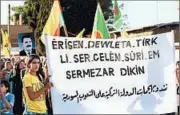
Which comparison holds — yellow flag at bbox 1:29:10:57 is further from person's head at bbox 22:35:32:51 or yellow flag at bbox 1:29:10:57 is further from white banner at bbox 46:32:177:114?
white banner at bbox 46:32:177:114

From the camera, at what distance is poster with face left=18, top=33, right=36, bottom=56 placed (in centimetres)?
1164

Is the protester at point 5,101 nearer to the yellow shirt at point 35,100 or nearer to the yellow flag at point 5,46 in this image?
the yellow shirt at point 35,100

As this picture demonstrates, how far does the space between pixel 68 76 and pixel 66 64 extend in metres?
0.14

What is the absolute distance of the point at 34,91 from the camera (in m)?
6.83

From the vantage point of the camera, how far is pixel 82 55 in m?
5.86

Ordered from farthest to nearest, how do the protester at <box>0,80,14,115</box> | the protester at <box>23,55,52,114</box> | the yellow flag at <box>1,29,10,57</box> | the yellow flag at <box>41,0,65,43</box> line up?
the yellow flag at <box>1,29,10,57</box>
the yellow flag at <box>41,0,65,43</box>
the protester at <box>0,80,14,115</box>
the protester at <box>23,55,52,114</box>

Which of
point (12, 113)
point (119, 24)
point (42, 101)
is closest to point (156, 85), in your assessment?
point (42, 101)

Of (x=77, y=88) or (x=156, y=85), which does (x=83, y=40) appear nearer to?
(x=77, y=88)

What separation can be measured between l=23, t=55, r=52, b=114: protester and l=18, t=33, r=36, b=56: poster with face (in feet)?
13.9

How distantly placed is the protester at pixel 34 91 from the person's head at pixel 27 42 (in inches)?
178

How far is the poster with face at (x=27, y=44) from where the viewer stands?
11.6 m

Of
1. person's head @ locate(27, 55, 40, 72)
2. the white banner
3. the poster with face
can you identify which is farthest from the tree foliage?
the white banner

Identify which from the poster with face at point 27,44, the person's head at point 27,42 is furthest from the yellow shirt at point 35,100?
the person's head at point 27,42

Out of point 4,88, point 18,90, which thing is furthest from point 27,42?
point 4,88
